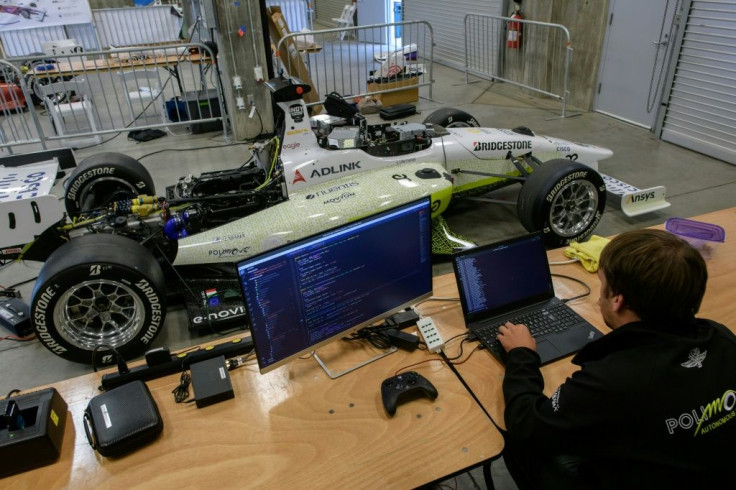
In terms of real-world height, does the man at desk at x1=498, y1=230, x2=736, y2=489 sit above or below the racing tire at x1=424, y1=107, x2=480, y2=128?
above

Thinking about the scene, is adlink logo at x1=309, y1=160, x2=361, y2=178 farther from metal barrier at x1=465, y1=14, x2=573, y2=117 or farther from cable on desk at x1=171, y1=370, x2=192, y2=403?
metal barrier at x1=465, y1=14, x2=573, y2=117

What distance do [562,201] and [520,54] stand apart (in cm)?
569

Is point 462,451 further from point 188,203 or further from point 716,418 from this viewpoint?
point 188,203

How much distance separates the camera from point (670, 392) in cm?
140

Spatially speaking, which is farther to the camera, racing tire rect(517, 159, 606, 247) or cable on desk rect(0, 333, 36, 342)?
racing tire rect(517, 159, 606, 247)

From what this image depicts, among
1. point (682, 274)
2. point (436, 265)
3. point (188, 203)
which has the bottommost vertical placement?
point (436, 265)

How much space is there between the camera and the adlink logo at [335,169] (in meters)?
4.00

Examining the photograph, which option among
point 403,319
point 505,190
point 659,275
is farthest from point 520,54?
point 659,275

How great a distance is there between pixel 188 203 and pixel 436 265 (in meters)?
1.95

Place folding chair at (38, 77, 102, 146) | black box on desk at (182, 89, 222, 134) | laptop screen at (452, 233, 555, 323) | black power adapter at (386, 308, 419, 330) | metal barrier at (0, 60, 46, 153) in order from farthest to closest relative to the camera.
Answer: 1. black box on desk at (182, 89, 222, 134)
2. folding chair at (38, 77, 102, 146)
3. metal barrier at (0, 60, 46, 153)
4. black power adapter at (386, 308, 419, 330)
5. laptop screen at (452, 233, 555, 323)

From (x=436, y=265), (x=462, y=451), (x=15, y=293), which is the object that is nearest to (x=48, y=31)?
(x=15, y=293)

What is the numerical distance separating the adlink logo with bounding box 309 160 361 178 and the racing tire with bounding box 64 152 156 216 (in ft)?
5.51

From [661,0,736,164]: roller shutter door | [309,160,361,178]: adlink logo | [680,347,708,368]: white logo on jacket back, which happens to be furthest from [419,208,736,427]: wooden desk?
[661,0,736,164]: roller shutter door

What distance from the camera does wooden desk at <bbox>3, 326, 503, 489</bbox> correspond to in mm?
1615
